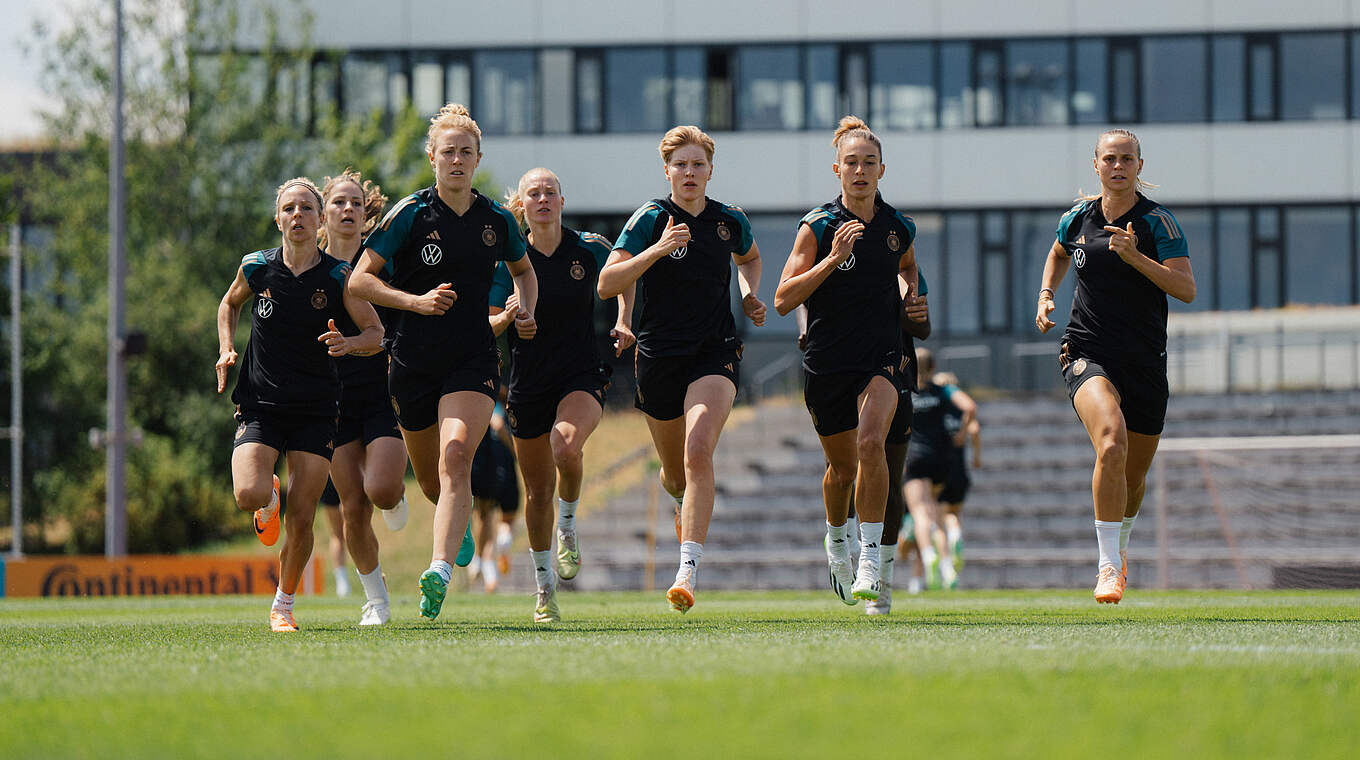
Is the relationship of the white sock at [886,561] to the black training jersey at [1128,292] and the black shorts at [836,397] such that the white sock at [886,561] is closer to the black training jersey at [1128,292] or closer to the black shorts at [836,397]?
the black shorts at [836,397]

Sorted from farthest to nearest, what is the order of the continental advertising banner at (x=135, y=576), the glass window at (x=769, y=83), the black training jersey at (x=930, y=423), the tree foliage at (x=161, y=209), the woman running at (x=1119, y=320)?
the glass window at (x=769, y=83)
the tree foliage at (x=161, y=209)
the continental advertising banner at (x=135, y=576)
the black training jersey at (x=930, y=423)
the woman running at (x=1119, y=320)

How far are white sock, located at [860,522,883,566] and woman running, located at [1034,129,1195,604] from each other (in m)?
1.15

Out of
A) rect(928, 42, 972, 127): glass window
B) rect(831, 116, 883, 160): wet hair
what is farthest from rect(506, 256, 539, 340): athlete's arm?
rect(928, 42, 972, 127): glass window

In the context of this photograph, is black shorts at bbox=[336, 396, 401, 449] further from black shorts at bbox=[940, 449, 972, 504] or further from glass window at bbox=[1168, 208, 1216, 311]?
glass window at bbox=[1168, 208, 1216, 311]

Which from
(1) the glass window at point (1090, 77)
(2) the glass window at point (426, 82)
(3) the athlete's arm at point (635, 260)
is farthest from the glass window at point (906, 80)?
(3) the athlete's arm at point (635, 260)

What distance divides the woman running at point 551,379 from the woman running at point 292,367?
1.09m

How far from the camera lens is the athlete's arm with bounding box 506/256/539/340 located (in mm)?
8180

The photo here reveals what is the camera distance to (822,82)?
32031 mm

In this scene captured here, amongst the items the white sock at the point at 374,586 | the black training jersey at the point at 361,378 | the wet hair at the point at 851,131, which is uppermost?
the wet hair at the point at 851,131

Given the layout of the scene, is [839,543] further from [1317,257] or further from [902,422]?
[1317,257]

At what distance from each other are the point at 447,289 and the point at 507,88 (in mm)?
25806

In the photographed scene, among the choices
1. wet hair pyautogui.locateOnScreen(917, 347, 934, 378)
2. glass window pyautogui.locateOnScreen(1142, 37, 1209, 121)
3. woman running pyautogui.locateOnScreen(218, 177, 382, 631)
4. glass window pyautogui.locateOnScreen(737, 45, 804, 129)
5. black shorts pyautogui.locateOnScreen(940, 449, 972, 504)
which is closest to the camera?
woman running pyautogui.locateOnScreen(218, 177, 382, 631)

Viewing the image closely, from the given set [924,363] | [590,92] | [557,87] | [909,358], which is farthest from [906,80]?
[909,358]

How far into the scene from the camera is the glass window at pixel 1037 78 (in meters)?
31.8
